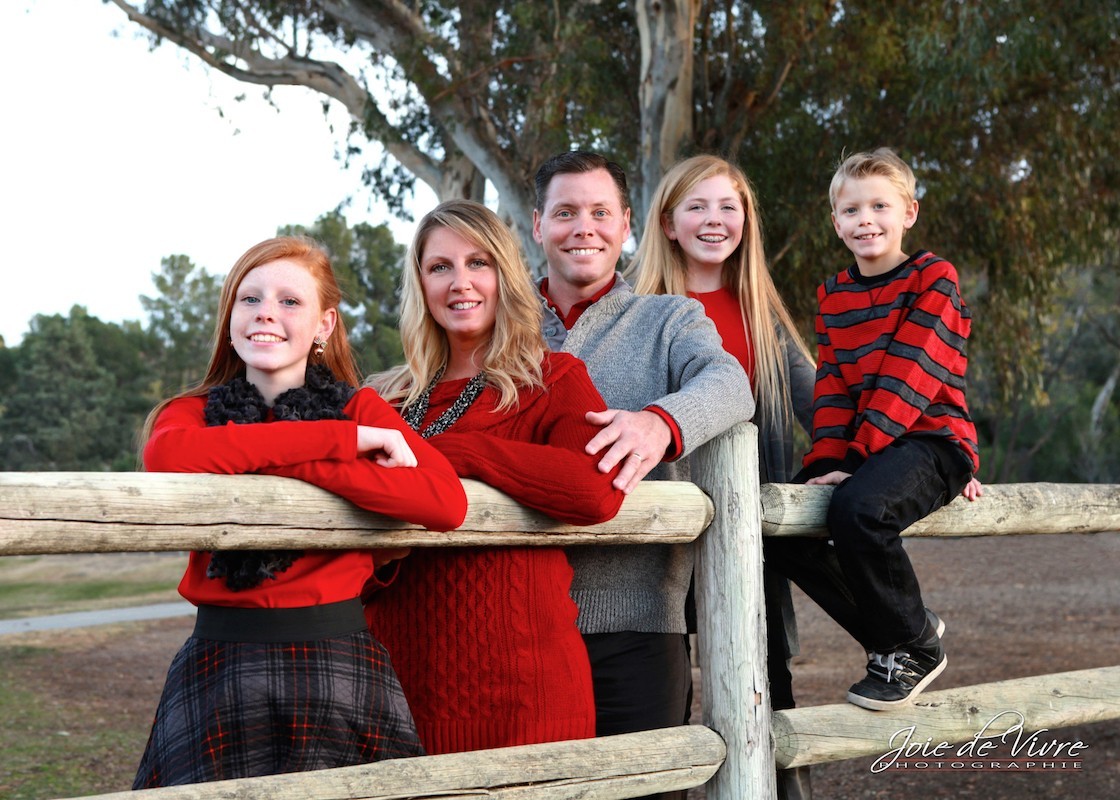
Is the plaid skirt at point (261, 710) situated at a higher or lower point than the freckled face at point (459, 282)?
lower

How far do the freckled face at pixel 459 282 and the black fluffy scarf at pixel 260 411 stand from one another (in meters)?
0.37

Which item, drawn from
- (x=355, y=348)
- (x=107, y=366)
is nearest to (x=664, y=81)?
(x=355, y=348)

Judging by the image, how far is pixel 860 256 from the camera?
3486 millimetres

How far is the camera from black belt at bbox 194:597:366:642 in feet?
7.22

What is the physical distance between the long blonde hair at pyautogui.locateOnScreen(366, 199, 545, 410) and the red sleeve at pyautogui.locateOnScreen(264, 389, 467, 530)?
406 millimetres

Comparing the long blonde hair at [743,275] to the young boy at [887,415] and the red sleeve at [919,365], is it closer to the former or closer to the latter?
the young boy at [887,415]

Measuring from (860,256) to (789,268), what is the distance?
7.93 metres

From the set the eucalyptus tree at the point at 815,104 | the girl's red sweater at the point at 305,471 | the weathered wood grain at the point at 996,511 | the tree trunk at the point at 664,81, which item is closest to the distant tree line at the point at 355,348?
the eucalyptus tree at the point at 815,104

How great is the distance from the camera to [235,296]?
96.9 inches

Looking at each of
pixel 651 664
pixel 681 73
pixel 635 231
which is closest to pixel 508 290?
pixel 651 664

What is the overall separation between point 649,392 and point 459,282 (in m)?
0.59

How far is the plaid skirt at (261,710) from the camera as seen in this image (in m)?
2.17

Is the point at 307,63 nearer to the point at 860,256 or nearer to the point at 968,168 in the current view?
the point at 968,168

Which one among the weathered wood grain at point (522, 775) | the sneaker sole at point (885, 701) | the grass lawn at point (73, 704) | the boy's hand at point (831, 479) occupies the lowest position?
the grass lawn at point (73, 704)
